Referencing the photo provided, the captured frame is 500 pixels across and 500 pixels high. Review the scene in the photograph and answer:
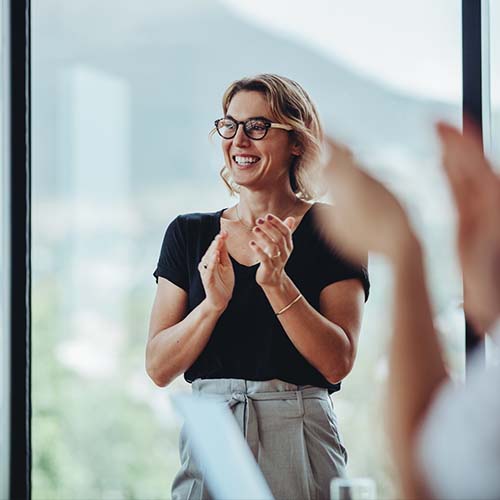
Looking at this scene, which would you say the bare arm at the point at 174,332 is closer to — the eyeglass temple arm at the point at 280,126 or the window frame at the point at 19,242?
the eyeglass temple arm at the point at 280,126

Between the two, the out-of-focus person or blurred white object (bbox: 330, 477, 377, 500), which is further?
blurred white object (bbox: 330, 477, 377, 500)

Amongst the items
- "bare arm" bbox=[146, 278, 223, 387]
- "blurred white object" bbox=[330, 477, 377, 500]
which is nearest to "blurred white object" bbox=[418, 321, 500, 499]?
"blurred white object" bbox=[330, 477, 377, 500]

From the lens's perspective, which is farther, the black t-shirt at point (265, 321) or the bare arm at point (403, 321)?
the black t-shirt at point (265, 321)

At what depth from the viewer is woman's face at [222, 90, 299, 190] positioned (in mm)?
2076

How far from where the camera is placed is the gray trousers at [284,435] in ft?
6.52

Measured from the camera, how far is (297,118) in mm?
2084

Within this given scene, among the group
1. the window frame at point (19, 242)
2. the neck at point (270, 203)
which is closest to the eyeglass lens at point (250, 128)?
the neck at point (270, 203)

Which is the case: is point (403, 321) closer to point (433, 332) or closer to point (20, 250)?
point (433, 332)

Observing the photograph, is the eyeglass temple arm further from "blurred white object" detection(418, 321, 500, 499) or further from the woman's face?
"blurred white object" detection(418, 321, 500, 499)

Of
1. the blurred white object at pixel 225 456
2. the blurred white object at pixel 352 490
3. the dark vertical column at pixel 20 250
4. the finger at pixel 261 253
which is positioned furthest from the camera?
the dark vertical column at pixel 20 250

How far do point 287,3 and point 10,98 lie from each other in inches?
34.3

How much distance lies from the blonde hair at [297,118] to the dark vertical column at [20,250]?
76cm

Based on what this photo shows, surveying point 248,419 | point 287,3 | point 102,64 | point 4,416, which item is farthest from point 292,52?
point 4,416

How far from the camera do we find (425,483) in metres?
0.90
